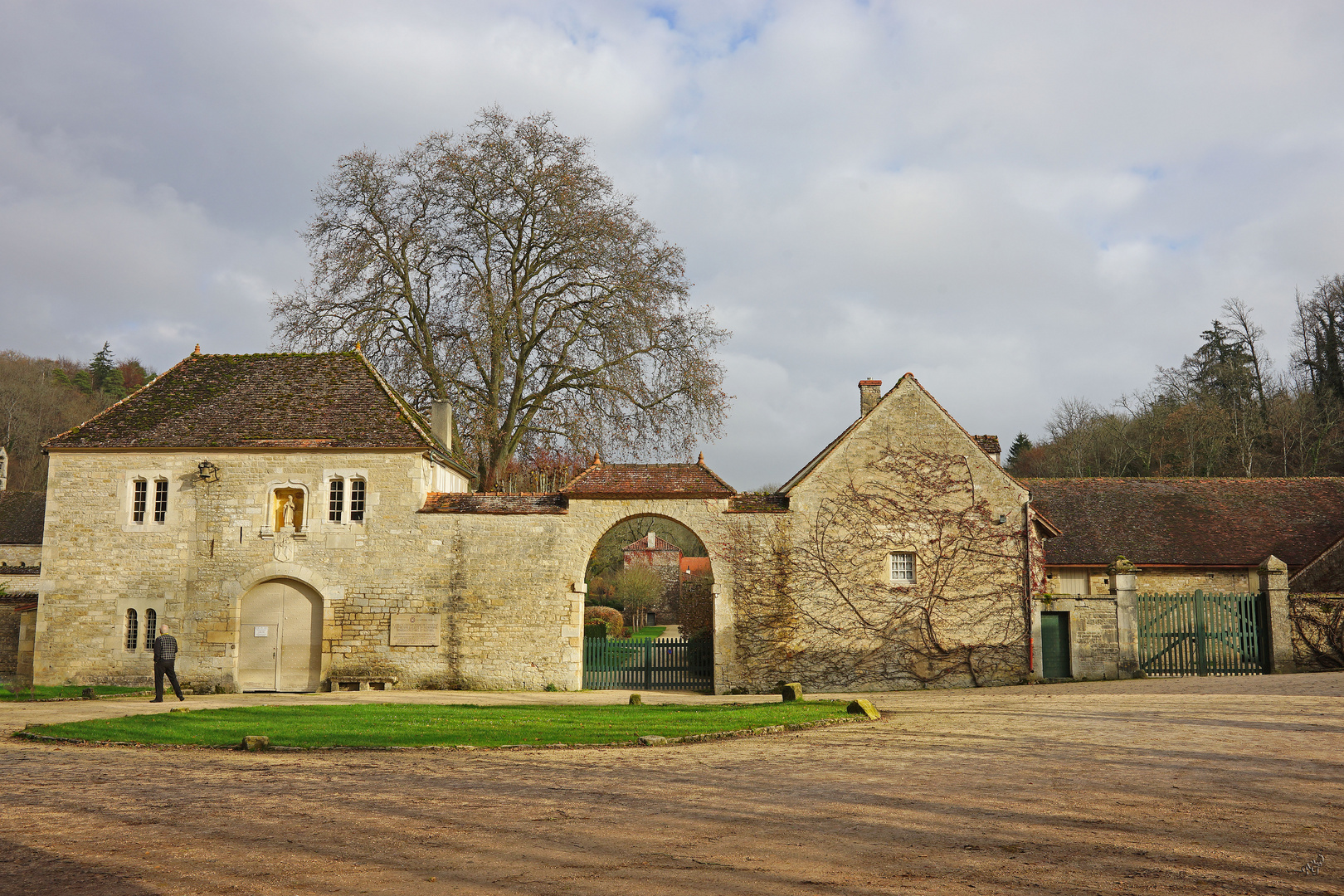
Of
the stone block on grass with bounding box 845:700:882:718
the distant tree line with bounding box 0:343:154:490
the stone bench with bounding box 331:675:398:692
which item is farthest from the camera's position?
the distant tree line with bounding box 0:343:154:490

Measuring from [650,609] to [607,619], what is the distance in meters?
16.4

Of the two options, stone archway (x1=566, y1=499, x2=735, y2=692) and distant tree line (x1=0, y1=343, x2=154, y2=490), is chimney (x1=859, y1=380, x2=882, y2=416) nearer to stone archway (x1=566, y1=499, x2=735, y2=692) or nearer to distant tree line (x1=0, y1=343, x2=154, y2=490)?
stone archway (x1=566, y1=499, x2=735, y2=692)

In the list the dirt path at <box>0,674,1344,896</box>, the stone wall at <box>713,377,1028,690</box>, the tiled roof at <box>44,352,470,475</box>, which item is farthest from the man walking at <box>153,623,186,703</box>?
the stone wall at <box>713,377,1028,690</box>

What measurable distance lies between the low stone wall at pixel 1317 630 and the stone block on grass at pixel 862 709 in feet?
41.6

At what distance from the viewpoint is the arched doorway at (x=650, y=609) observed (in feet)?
71.5

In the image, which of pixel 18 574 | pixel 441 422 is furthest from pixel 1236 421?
pixel 18 574

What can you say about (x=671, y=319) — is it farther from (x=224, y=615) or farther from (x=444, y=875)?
(x=444, y=875)

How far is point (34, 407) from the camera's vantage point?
58.6 metres

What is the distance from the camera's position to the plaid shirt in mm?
18438

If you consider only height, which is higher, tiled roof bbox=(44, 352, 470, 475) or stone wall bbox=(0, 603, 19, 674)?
tiled roof bbox=(44, 352, 470, 475)

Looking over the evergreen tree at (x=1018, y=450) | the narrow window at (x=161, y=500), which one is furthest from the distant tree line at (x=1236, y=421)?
the narrow window at (x=161, y=500)

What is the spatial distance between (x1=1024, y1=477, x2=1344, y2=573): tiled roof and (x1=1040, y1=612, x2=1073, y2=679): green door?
4880mm

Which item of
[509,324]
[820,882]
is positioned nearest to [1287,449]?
[509,324]

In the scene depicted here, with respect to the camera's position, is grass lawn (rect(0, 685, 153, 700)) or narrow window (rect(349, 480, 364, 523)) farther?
narrow window (rect(349, 480, 364, 523))
